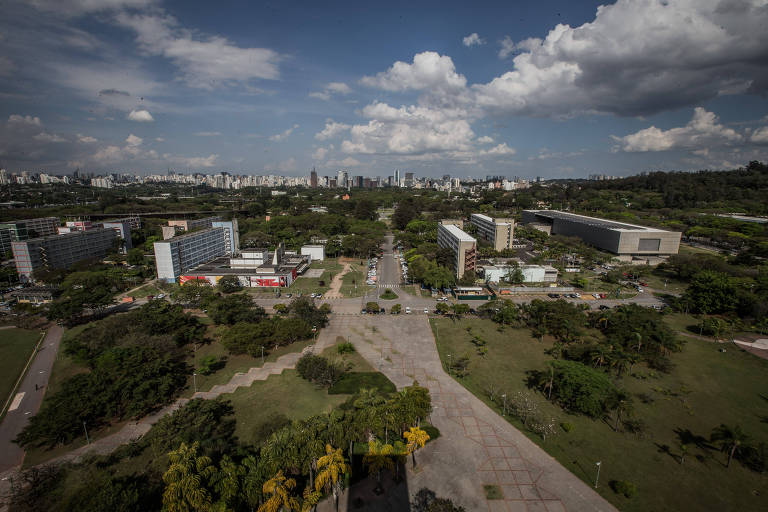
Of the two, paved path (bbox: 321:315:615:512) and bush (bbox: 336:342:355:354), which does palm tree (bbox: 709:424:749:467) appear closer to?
paved path (bbox: 321:315:615:512)

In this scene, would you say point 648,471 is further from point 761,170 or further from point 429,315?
point 761,170

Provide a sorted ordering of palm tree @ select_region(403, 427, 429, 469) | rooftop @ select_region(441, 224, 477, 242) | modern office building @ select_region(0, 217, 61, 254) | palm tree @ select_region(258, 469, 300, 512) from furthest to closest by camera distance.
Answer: modern office building @ select_region(0, 217, 61, 254) < rooftop @ select_region(441, 224, 477, 242) < palm tree @ select_region(403, 427, 429, 469) < palm tree @ select_region(258, 469, 300, 512)

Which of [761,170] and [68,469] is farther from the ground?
[761,170]

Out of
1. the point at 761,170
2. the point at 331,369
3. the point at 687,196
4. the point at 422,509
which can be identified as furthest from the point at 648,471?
the point at 761,170

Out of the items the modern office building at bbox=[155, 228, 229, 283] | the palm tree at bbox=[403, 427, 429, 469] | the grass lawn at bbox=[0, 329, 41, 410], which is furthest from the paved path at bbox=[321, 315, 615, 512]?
the modern office building at bbox=[155, 228, 229, 283]

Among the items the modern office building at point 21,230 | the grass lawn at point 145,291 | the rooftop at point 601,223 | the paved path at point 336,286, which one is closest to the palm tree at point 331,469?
the paved path at point 336,286

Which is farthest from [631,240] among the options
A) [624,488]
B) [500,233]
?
[624,488]
